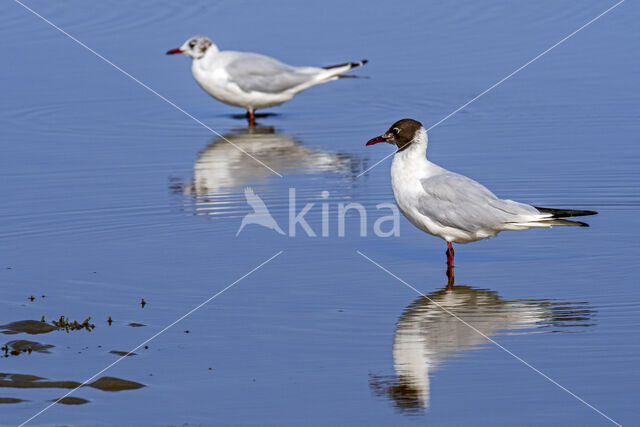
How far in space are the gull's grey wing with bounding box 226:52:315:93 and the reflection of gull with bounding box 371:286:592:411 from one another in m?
9.67

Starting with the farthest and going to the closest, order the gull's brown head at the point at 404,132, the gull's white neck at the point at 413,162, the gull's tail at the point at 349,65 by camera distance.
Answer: the gull's tail at the point at 349,65 → the gull's brown head at the point at 404,132 → the gull's white neck at the point at 413,162

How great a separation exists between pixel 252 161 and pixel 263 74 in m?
3.66

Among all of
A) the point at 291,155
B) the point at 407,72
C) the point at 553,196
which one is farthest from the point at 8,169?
the point at 407,72

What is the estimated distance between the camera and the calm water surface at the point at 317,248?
7.53 metres

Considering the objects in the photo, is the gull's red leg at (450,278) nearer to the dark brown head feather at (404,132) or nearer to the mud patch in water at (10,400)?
the dark brown head feather at (404,132)

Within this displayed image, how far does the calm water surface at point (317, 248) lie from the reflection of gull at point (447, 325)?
0.08 feet

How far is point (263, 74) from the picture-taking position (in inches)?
754

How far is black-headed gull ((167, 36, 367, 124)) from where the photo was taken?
19.1 meters

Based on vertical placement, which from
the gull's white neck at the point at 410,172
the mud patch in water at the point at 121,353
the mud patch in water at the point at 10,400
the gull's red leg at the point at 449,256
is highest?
the gull's white neck at the point at 410,172

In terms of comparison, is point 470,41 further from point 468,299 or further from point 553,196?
point 468,299

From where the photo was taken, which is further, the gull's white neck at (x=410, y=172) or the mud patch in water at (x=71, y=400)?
the gull's white neck at (x=410, y=172)

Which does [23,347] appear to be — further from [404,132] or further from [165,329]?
[404,132]

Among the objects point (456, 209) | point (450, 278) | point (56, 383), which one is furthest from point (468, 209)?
point (56, 383)

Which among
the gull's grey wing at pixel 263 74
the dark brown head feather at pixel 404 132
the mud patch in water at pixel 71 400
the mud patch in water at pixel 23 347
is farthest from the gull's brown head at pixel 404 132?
the gull's grey wing at pixel 263 74
